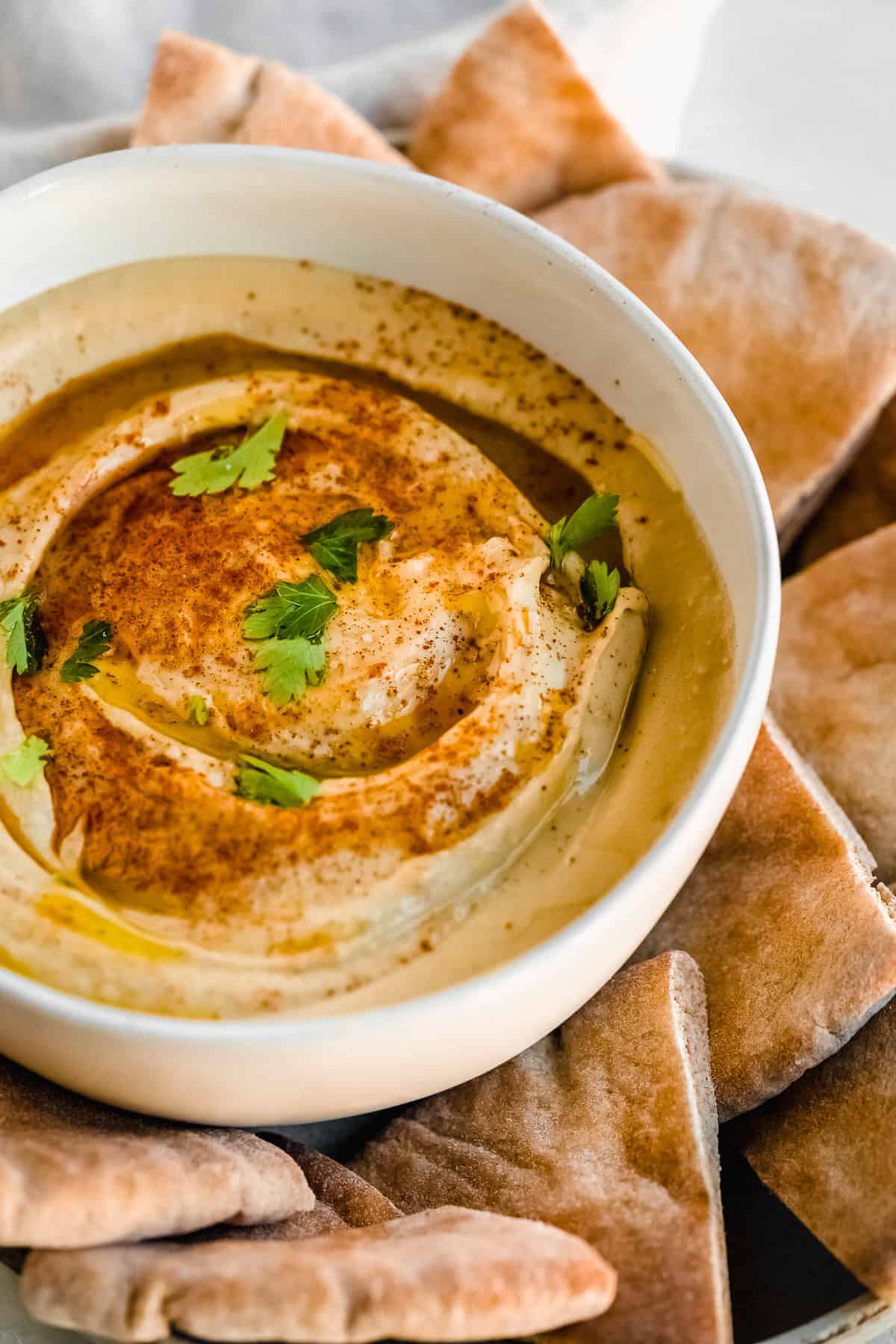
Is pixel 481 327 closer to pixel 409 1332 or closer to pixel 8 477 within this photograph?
pixel 8 477

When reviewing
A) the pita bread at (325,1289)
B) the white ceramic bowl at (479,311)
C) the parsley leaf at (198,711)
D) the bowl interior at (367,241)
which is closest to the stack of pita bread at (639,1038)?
the pita bread at (325,1289)

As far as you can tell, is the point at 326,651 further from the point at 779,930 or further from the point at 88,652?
the point at 779,930

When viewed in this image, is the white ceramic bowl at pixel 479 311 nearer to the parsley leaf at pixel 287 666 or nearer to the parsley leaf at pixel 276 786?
the parsley leaf at pixel 276 786

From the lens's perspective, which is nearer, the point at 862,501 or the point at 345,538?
the point at 345,538

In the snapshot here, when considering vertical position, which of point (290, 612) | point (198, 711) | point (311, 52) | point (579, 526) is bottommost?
point (198, 711)

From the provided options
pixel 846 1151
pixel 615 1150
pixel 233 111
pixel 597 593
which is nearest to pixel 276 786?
pixel 597 593

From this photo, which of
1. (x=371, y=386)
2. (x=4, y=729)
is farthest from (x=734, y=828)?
(x=4, y=729)

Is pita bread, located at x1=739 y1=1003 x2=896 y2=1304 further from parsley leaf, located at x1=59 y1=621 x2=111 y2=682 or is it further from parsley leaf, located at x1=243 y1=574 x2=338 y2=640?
parsley leaf, located at x1=59 y1=621 x2=111 y2=682
